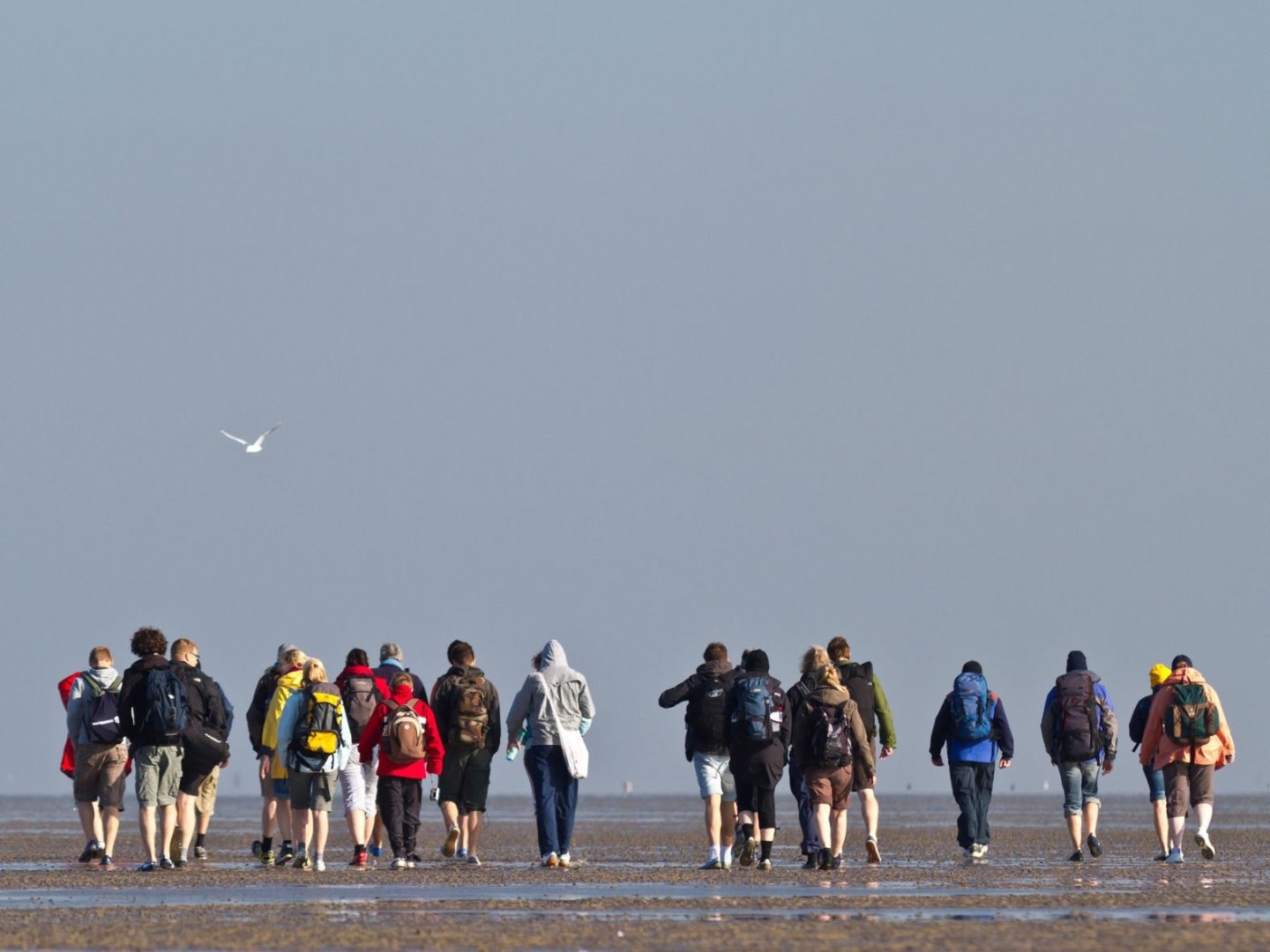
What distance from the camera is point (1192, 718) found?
905 inches

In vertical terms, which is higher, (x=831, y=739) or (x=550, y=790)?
(x=831, y=739)

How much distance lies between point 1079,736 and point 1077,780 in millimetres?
524

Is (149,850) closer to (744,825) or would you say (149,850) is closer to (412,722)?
(412,722)

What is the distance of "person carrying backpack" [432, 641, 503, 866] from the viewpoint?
74.0ft

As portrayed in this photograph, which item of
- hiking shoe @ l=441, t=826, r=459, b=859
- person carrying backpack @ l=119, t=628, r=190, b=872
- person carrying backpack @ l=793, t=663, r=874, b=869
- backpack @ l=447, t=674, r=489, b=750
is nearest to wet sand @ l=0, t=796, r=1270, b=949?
hiking shoe @ l=441, t=826, r=459, b=859

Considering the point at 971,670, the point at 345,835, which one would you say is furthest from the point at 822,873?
the point at 345,835

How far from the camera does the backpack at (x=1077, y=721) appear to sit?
23484 mm

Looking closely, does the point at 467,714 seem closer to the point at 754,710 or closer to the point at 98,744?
the point at 754,710

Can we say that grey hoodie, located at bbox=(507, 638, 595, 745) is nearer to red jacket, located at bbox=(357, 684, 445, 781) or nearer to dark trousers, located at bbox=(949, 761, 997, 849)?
red jacket, located at bbox=(357, 684, 445, 781)

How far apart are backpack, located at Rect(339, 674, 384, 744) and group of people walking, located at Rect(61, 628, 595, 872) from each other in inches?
0.7

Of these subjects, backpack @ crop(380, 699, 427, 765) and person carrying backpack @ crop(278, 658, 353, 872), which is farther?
backpack @ crop(380, 699, 427, 765)

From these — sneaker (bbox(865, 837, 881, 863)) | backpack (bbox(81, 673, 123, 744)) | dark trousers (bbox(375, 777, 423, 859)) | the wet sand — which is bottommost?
the wet sand

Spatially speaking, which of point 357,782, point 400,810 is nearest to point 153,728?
point 357,782

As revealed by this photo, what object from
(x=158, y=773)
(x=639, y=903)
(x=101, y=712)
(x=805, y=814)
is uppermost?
(x=101, y=712)
